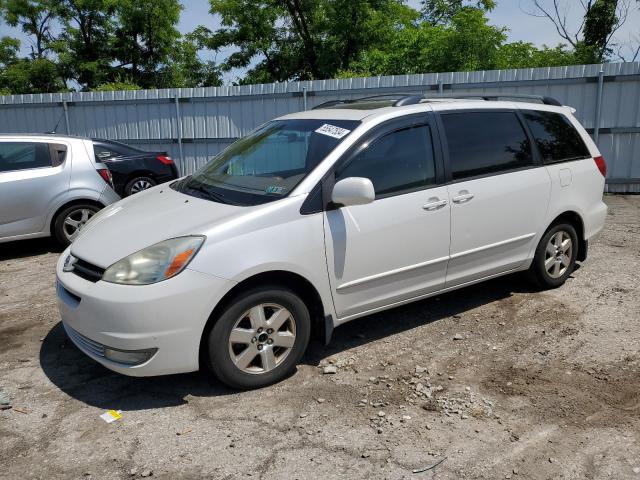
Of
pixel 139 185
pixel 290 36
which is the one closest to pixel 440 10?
pixel 290 36

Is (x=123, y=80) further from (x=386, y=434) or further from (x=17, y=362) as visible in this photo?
(x=386, y=434)

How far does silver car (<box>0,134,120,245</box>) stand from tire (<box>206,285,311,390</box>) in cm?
429

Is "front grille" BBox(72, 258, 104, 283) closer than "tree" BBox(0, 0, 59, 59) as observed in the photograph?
Yes

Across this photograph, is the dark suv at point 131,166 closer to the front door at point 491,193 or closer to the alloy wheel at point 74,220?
the alloy wheel at point 74,220

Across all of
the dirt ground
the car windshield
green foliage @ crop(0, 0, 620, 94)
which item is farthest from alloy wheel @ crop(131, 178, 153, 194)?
green foliage @ crop(0, 0, 620, 94)

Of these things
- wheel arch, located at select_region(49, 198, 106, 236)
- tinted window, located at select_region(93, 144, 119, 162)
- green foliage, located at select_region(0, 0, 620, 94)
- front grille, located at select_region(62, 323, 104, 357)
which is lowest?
front grille, located at select_region(62, 323, 104, 357)

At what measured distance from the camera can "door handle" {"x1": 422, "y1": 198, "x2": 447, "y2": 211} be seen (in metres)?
4.06

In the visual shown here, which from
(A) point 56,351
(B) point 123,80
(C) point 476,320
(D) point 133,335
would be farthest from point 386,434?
(B) point 123,80

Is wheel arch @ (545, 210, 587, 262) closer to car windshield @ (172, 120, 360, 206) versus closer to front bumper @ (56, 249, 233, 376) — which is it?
car windshield @ (172, 120, 360, 206)

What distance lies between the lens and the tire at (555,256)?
16.5 ft

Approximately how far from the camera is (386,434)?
3113 mm

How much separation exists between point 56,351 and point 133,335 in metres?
1.41

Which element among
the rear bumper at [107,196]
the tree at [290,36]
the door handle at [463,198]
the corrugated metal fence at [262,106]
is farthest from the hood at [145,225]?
the tree at [290,36]

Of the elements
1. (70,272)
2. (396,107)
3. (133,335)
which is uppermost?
(396,107)
